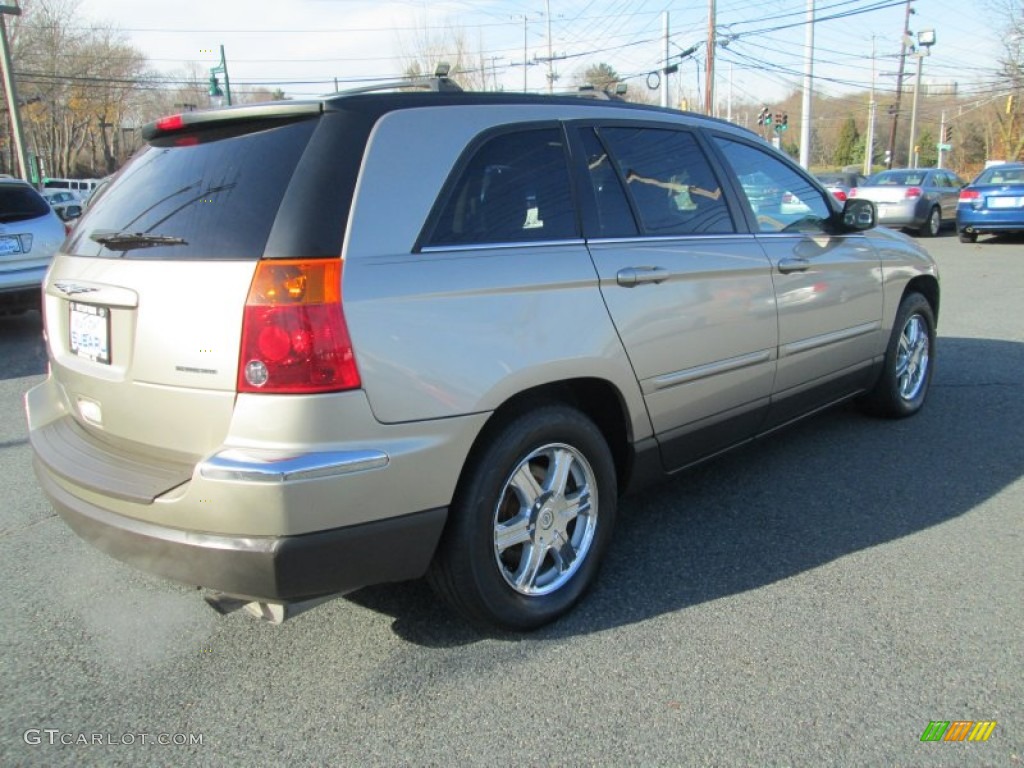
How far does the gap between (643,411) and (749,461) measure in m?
1.58

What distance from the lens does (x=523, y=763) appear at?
2.15m

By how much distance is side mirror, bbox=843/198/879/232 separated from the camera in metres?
4.28

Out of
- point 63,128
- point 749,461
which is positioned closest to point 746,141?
point 749,461

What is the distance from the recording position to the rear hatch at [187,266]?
2.18 meters

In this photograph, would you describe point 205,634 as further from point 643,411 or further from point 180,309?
point 643,411

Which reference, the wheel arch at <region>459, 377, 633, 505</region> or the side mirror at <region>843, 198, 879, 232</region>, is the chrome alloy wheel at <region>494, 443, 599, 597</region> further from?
the side mirror at <region>843, 198, 879, 232</region>

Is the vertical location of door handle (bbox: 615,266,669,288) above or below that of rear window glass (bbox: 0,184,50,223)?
below

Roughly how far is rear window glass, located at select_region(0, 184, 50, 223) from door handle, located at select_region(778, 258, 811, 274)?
7545 millimetres

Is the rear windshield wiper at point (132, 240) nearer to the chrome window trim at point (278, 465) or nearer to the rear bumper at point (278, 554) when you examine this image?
the chrome window trim at point (278, 465)

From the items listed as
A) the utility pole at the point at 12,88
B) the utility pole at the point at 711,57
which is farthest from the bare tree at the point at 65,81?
the utility pole at the point at 711,57

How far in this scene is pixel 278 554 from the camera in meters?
2.12

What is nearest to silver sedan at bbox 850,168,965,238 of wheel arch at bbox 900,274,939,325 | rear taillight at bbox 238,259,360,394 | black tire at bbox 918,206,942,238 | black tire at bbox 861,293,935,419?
black tire at bbox 918,206,942,238

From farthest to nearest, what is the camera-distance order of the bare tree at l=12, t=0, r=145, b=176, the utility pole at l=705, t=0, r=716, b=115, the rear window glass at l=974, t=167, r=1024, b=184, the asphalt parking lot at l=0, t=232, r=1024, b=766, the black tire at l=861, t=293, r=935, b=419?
the bare tree at l=12, t=0, r=145, b=176, the utility pole at l=705, t=0, r=716, b=115, the rear window glass at l=974, t=167, r=1024, b=184, the black tire at l=861, t=293, r=935, b=419, the asphalt parking lot at l=0, t=232, r=1024, b=766

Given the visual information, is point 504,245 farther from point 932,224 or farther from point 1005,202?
point 932,224
